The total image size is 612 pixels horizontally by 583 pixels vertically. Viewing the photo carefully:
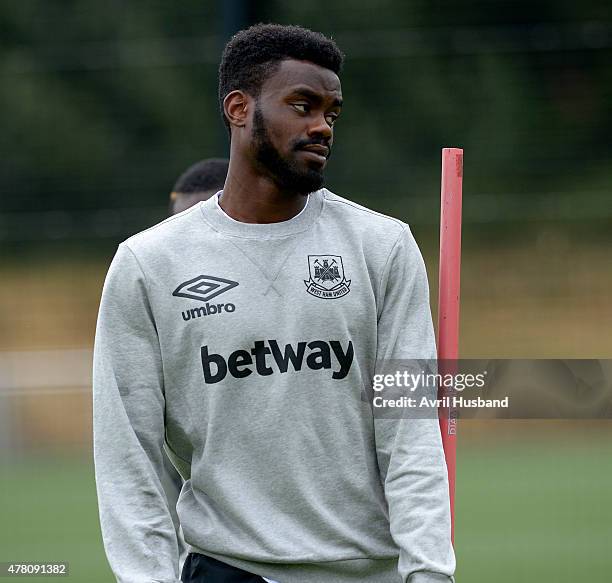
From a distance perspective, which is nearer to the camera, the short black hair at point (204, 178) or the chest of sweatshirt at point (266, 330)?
the chest of sweatshirt at point (266, 330)

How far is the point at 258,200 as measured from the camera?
9.62 feet

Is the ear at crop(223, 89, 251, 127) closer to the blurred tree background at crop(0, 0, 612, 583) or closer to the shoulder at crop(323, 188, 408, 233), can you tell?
the shoulder at crop(323, 188, 408, 233)

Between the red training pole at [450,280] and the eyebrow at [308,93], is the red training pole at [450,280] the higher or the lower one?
the lower one

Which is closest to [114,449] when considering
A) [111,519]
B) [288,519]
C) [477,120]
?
[111,519]

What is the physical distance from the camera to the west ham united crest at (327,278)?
280cm

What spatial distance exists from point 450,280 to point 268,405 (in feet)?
1.74

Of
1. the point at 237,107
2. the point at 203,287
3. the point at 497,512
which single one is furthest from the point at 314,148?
the point at 497,512

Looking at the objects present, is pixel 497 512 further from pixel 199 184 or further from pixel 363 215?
pixel 363 215

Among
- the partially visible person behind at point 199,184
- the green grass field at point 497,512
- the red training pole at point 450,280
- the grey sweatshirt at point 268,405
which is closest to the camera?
the grey sweatshirt at point 268,405

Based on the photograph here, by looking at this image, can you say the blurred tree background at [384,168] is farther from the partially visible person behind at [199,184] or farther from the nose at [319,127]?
the nose at [319,127]

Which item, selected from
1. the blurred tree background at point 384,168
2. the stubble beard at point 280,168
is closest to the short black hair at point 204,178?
the stubble beard at point 280,168

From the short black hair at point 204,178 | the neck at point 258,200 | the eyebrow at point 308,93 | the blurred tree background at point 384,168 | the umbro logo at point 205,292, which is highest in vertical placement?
the blurred tree background at point 384,168

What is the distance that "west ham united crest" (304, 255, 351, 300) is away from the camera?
2797 millimetres
